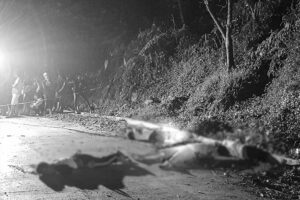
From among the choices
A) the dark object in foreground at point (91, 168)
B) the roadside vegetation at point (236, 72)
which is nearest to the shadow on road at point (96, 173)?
the dark object in foreground at point (91, 168)

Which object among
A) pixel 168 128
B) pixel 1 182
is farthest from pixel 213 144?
pixel 1 182

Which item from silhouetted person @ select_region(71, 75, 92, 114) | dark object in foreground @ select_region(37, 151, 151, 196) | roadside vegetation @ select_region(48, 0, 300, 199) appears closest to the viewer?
dark object in foreground @ select_region(37, 151, 151, 196)

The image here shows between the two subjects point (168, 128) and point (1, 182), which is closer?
point (168, 128)

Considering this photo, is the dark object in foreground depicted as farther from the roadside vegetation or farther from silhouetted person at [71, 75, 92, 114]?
the roadside vegetation

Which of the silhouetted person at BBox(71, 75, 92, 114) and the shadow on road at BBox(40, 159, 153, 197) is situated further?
the silhouetted person at BBox(71, 75, 92, 114)

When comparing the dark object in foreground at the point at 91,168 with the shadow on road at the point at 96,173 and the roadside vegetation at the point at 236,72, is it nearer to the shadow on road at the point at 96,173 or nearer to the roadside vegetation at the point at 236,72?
the shadow on road at the point at 96,173

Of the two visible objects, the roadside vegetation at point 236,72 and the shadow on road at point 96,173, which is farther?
the roadside vegetation at point 236,72

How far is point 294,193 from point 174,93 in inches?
513

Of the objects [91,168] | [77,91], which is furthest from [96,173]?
[77,91]

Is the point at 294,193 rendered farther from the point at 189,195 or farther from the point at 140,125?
the point at 140,125

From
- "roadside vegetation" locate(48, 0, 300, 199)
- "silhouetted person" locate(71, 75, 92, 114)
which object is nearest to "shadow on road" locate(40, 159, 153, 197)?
"silhouetted person" locate(71, 75, 92, 114)

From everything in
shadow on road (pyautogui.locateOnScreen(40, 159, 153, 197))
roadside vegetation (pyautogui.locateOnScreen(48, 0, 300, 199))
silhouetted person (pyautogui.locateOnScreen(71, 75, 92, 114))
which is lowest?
shadow on road (pyautogui.locateOnScreen(40, 159, 153, 197))

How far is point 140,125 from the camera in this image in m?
1.71

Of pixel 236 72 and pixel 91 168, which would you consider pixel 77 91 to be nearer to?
pixel 91 168
